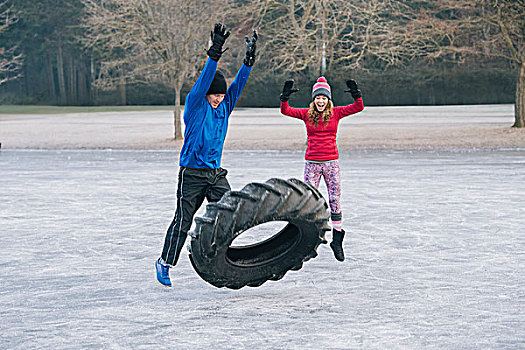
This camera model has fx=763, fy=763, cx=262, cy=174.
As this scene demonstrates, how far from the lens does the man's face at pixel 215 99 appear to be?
598cm

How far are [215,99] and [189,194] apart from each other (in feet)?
2.54

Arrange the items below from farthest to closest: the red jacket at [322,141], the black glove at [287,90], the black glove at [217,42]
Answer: the black glove at [287,90], the red jacket at [322,141], the black glove at [217,42]

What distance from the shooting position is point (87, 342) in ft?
16.1

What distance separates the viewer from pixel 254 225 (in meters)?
5.81

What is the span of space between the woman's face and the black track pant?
1.72m

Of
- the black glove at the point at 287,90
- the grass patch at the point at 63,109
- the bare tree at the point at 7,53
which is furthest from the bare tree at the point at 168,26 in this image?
the grass patch at the point at 63,109

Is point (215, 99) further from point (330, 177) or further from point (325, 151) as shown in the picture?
point (330, 177)

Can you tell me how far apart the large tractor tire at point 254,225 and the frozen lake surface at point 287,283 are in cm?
20

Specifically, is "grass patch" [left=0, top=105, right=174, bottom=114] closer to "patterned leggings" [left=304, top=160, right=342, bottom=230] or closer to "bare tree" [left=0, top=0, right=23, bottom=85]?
"bare tree" [left=0, top=0, right=23, bottom=85]

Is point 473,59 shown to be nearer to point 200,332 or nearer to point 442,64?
point 442,64

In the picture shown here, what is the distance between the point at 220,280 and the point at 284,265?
2.02 feet

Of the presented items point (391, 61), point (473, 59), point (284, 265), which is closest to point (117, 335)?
point (284, 265)

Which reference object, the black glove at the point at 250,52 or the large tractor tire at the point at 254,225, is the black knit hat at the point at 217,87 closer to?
the black glove at the point at 250,52

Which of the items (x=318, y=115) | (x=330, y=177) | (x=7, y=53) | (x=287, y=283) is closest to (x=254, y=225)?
(x=287, y=283)
